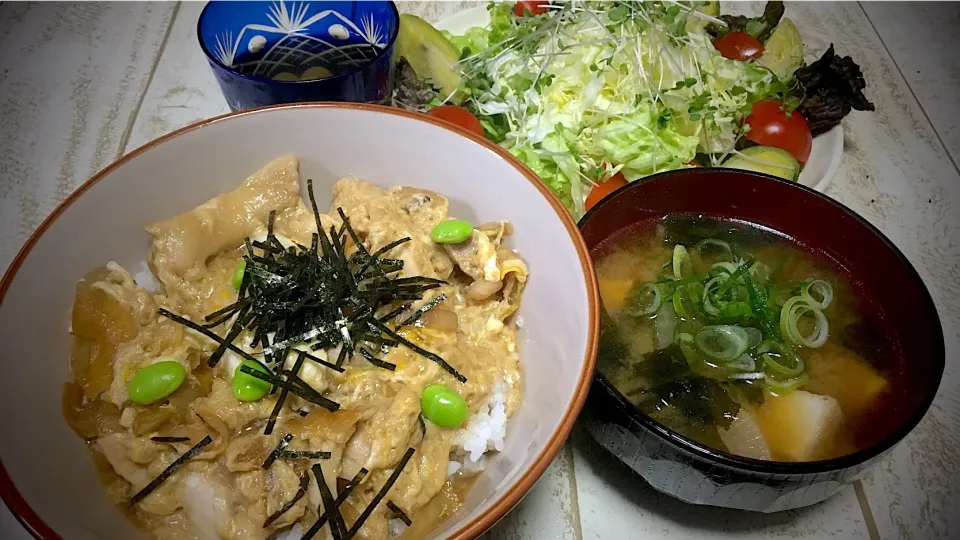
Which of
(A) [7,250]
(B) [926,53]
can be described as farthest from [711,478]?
(B) [926,53]

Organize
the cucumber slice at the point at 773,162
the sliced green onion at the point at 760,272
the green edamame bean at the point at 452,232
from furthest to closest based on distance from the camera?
the cucumber slice at the point at 773,162 → the sliced green onion at the point at 760,272 → the green edamame bean at the point at 452,232

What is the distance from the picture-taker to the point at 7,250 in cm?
211

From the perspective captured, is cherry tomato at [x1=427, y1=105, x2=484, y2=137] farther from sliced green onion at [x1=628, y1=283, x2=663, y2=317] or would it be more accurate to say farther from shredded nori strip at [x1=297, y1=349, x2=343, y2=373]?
shredded nori strip at [x1=297, y1=349, x2=343, y2=373]

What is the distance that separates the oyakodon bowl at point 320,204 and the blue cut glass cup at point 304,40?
0.49 meters

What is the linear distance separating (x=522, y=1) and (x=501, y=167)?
1.65 m

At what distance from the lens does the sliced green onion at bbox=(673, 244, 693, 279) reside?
1.84 metres

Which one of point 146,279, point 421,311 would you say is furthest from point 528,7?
point 146,279

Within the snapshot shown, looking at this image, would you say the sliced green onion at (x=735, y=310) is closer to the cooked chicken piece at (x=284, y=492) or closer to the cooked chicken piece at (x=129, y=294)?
the cooked chicken piece at (x=284, y=492)

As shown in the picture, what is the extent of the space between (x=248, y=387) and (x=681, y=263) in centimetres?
122

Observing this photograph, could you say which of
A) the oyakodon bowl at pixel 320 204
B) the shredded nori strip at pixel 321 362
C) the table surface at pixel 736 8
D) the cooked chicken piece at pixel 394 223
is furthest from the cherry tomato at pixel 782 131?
the shredded nori strip at pixel 321 362

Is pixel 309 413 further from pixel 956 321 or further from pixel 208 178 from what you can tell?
pixel 956 321

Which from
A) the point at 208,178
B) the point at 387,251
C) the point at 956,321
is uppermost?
the point at 208,178

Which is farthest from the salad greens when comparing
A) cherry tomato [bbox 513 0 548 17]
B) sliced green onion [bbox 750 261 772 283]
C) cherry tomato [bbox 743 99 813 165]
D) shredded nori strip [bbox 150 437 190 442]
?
shredded nori strip [bbox 150 437 190 442]

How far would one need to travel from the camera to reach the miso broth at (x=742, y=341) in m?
1.54
